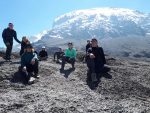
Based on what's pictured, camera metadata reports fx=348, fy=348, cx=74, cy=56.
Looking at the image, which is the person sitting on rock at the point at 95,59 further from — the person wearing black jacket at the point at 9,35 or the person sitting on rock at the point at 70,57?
the person wearing black jacket at the point at 9,35

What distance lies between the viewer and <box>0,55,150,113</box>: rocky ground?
1341 cm

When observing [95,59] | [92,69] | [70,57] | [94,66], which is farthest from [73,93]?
[70,57]

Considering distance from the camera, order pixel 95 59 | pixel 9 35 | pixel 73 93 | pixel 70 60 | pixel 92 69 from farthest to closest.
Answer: pixel 9 35
pixel 70 60
pixel 95 59
pixel 92 69
pixel 73 93

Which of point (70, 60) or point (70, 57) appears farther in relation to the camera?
point (70, 57)

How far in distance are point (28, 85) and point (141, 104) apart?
17.8 ft

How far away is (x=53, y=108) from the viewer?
1320cm

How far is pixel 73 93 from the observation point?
15.7m

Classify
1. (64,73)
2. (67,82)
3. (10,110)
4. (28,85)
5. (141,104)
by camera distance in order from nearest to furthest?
1. (10,110)
2. (141,104)
3. (28,85)
4. (67,82)
5. (64,73)

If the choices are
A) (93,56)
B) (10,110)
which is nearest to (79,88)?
(93,56)

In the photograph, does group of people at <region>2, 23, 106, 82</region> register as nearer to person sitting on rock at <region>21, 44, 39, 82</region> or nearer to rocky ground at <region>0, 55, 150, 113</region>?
person sitting on rock at <region>21, 44, 39, 82</region>

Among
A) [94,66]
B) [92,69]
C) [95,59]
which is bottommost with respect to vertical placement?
[92,69]

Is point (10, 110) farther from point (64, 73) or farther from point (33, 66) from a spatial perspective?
point (64, 73)

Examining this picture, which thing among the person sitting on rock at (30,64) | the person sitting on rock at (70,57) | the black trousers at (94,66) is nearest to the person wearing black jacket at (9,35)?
the person sitting on rock at (70,57)

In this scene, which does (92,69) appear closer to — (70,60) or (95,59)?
(95,59)
